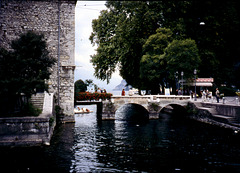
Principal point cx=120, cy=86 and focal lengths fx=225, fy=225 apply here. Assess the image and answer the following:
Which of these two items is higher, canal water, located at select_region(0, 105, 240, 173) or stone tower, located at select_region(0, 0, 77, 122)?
stone tower, located at select_region(0, 0, 77, 122)

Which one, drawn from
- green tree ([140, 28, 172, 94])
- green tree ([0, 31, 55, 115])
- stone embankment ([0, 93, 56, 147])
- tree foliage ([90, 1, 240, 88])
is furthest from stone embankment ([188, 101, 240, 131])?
green tree ([0, 31, 55, 115])

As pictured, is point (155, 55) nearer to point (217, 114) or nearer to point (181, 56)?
point (181, 56)

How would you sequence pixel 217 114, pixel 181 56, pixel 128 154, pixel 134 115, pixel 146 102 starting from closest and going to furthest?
pixel 128 154 < pixel 217 114 < pixel 181 56 < pixel 146 102 < pixel 134 115

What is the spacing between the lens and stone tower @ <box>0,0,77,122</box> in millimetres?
21500

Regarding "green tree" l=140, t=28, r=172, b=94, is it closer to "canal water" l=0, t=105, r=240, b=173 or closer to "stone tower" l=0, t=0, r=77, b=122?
"stone tower" l=0, t=0, r=77, b=122

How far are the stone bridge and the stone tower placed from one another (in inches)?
230

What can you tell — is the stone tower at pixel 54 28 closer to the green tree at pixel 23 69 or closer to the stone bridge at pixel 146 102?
the stone bridge at pixel 146 102

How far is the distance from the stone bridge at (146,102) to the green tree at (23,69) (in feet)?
42.8

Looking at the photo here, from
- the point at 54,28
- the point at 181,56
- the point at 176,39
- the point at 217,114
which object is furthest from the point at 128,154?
the point at 176,39

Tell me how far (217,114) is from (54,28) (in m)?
18.6

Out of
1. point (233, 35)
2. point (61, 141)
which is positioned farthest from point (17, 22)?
point (233, 35)

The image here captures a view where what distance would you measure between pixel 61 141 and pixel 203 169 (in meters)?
9.21

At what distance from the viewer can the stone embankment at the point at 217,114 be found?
19.8 meters

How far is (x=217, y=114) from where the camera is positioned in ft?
75.7
